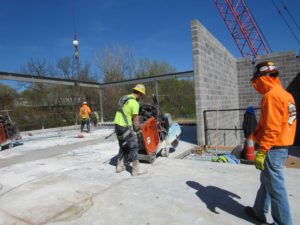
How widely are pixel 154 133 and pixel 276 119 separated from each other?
3.44m

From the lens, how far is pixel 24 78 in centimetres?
1166

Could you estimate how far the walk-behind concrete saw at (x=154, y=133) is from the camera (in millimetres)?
5426

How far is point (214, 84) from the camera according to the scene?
892 centimetres

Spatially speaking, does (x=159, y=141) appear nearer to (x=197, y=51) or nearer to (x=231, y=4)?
(x=197, y=51)

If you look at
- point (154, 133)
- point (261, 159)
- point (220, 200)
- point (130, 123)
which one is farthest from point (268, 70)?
point (154, 133)

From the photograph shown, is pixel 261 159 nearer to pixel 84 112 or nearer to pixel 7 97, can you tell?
pixel 84 112

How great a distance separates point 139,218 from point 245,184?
6.30 ft

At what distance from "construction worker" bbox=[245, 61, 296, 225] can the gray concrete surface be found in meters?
0.50

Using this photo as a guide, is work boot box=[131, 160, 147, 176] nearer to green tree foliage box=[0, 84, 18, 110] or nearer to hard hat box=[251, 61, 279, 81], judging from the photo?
hard hat box=[251, 61, 279, 81]

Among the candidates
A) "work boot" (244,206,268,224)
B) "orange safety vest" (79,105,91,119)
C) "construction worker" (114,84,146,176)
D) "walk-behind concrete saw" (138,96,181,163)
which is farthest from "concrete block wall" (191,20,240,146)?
"orange safety vest" (79,105,91,119)

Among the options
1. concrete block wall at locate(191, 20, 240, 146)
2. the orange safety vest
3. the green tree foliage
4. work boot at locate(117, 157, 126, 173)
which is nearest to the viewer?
work boot at locate(117, 157, 126, 173)

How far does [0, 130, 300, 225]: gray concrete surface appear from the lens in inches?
125

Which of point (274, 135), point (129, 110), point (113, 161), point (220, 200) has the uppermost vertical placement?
point (129, 110)

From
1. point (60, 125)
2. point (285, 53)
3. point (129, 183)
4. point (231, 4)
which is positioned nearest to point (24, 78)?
point (60, 125)
